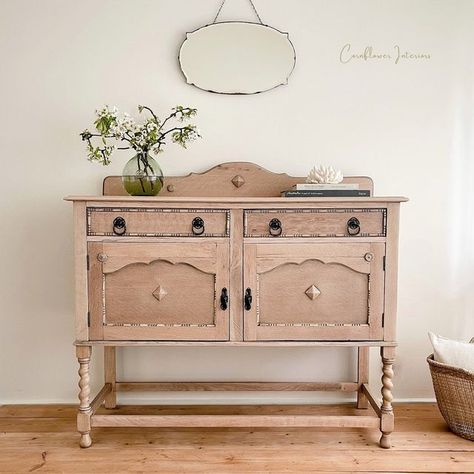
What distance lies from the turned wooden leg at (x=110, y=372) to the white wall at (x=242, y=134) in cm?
7

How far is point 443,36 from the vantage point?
2459 millimetres

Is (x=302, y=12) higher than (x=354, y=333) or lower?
higher

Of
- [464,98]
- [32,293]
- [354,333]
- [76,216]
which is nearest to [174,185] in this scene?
[76,216]

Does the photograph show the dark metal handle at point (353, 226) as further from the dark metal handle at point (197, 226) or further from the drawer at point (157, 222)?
the dark metal handle at point (197, 226)

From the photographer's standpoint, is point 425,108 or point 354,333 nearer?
point 354,333

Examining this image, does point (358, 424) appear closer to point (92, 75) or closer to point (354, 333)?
point (354, 333)

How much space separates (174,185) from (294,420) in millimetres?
1204

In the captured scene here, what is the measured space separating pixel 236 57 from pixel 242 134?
37cm

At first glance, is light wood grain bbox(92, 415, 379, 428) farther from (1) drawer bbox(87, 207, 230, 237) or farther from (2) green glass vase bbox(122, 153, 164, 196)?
(2) green glass vase bbox(122, 153, 164, 196)

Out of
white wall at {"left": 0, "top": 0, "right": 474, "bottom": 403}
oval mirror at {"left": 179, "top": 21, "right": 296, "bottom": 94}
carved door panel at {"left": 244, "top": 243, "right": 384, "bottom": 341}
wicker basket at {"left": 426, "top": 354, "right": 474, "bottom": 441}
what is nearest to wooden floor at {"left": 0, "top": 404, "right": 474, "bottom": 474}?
wicker basket at {"left": 426, "top": 354, "right": 474, "bottom": 441}

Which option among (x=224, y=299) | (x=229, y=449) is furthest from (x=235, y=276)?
(x=229, y=449)


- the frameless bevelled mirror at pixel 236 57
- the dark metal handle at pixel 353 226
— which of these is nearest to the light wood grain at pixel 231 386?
the dark metal handle at pixel 353 226

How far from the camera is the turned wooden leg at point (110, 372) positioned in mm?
2451

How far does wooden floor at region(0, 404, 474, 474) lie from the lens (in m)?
1.94
